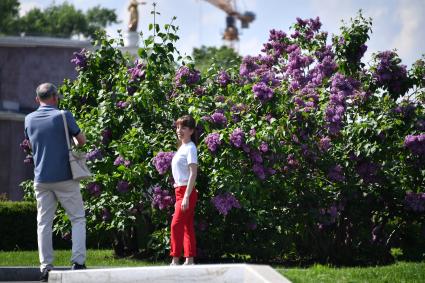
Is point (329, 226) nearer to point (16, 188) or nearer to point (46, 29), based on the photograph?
point (16, 188)

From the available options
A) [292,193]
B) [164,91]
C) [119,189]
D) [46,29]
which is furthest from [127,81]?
[46,29]

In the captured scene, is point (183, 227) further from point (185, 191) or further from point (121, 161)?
point (121, 161)

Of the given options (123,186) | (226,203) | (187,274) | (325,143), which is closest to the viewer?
(187,274)

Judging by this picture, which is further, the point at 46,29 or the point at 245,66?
the point at 46,29

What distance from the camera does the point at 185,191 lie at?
31.6 ft

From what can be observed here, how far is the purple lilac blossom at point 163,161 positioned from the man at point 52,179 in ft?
7.17

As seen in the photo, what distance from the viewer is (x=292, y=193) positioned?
1252 cm

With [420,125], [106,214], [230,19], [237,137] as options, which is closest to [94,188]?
Result: [106,214]

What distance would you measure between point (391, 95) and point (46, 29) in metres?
69.2

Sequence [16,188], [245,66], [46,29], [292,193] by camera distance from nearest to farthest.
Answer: [292,193] < [245,66] < [16,188] < [46,29]

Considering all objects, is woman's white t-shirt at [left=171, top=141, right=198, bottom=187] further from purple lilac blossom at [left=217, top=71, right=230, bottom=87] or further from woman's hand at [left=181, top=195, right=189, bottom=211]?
purple lilac blossom at [left=217, top=71, right=230, bottom=87]

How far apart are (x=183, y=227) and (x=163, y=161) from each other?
1693 millimetres

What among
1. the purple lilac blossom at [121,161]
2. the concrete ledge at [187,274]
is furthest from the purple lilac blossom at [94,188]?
the concrete ledge at [187,274]

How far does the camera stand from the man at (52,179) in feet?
29.7
